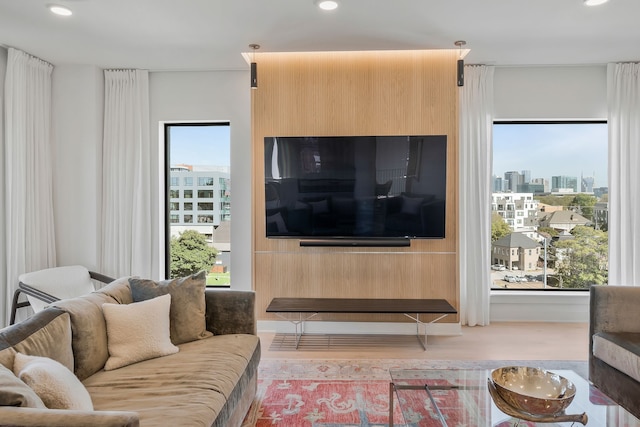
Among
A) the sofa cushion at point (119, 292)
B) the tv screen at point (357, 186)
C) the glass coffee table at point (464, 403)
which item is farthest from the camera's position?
the tv screen at point (357, 186)

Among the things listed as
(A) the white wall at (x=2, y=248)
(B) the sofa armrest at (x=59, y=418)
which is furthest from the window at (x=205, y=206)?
(B) the sofa armrest at (x=59, y=418)

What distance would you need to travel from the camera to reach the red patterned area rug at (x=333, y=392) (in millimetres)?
2387

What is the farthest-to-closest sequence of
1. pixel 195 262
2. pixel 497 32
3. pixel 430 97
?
1. pixel 195 262
2. pixel 430 97
3. pixel 497 32

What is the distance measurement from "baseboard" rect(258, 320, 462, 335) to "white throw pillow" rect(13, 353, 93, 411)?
255 centimetres

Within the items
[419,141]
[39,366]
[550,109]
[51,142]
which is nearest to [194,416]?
[39,366]

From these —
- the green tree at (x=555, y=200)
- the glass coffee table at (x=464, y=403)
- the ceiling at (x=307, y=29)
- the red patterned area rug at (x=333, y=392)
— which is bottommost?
the red patterned area rug at (x=333, y=392)

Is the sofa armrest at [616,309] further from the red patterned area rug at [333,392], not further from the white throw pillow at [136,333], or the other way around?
the white throw pillow at [136,333]

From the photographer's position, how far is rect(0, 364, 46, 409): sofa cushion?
1.23 m

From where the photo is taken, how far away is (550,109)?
14.0 ft

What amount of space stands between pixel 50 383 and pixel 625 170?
4960mm

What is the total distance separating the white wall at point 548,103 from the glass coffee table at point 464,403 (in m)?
2.31

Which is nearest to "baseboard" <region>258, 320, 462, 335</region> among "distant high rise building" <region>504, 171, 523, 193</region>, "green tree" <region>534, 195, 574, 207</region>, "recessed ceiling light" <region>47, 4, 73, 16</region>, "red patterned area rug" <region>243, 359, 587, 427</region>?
"red patterned area rug" <region>243, 359, 587, 427</region>

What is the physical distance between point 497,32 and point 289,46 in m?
1.78

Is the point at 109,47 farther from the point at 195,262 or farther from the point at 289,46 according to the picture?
the point at 195,262
